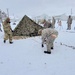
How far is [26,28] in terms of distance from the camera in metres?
17.6

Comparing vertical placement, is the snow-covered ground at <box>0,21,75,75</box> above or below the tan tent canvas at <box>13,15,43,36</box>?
below

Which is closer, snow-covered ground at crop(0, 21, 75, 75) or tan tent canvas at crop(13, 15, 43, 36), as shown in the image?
snow-covered ground at crop(0, 21, 75, 75)

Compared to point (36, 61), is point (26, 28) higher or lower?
higher

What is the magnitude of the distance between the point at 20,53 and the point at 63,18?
50.0m

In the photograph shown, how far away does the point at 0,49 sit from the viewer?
10398 mm

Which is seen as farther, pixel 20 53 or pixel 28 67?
pixel 20 53

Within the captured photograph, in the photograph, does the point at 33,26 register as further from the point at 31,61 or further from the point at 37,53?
the point at 31,61

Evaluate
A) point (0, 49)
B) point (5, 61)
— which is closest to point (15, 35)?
point (0, 49)

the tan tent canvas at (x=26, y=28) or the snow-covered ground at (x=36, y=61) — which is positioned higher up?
the tan tent canvas at (x=26, y=28)

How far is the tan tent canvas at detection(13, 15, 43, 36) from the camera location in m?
17.3

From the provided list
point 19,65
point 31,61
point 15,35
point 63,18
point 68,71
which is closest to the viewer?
point 68,71

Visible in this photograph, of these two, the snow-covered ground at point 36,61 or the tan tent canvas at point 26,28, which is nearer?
the snow-covered ground at point 36,61

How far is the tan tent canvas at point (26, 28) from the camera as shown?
17328 millimetres

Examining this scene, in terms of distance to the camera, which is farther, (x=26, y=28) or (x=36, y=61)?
(x=26, y=28)
